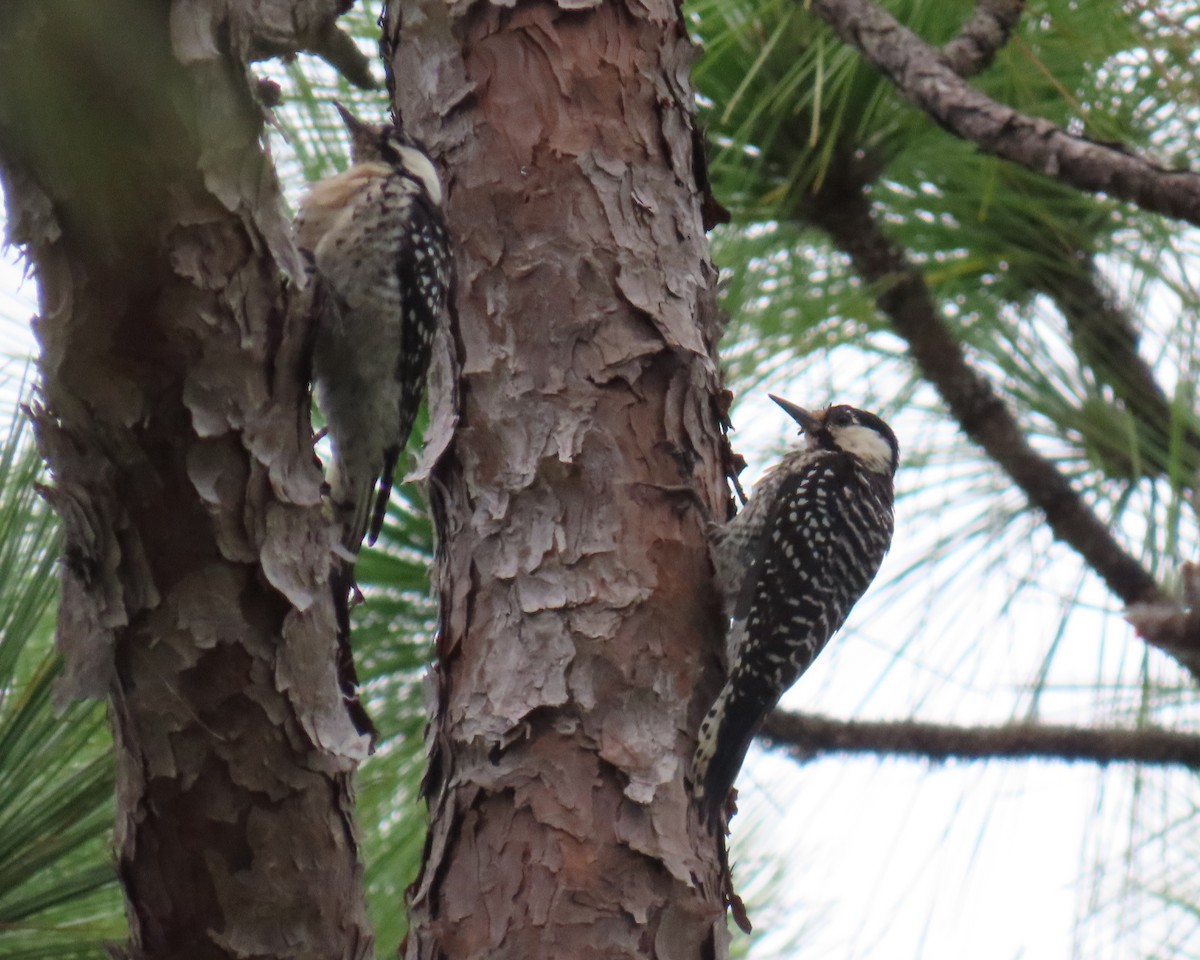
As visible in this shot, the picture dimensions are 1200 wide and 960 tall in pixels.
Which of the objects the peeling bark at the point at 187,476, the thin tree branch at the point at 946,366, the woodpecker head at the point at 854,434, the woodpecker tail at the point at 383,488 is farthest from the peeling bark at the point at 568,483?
the woodpecker head at the point at 854,434

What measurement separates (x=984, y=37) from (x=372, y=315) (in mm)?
1097

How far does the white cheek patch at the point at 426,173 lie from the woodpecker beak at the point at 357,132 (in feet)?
0.71

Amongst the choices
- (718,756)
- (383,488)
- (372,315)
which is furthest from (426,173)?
(718,756)

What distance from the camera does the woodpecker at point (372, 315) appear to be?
2.26 meters

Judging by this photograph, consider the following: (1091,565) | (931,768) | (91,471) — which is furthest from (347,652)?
(1091,565)

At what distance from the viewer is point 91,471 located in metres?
1.29

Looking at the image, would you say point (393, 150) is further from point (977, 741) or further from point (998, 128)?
point (977, 741)

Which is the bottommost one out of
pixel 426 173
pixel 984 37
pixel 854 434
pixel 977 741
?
pixel 977 741

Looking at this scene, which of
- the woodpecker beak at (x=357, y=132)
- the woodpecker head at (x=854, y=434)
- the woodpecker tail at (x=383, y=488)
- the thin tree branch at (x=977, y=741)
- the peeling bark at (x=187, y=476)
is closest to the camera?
the peeling bark at (x=187, y=476)

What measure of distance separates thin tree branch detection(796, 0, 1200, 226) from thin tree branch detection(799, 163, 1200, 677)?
47cm

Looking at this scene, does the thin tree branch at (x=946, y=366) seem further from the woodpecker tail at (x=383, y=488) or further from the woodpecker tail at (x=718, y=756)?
the woodpecker tail at (x=383, y=488)

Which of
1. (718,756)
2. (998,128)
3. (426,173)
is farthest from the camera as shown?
(426,173)

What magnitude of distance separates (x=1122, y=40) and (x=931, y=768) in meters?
1.28

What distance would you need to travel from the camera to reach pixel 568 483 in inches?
81.3
